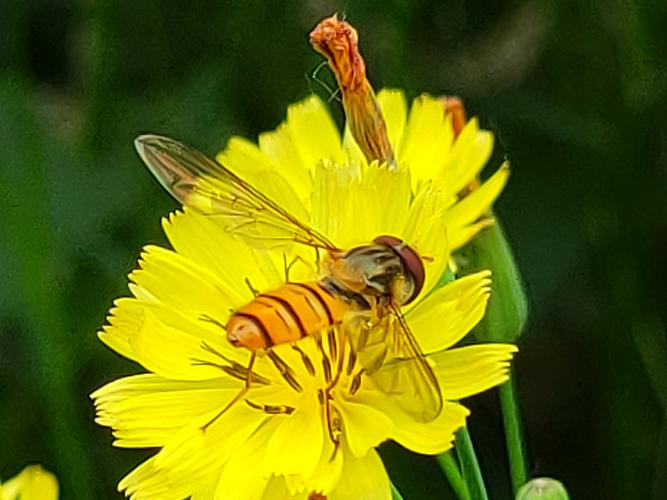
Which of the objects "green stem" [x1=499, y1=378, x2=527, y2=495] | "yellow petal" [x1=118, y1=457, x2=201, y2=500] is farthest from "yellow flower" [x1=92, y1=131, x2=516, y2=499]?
"green stem" [x1=499, y1=378, x2=527, y2=495]

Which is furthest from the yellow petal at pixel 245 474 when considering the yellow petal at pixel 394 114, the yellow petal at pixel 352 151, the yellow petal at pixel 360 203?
the yellow petal at pixel 394 114

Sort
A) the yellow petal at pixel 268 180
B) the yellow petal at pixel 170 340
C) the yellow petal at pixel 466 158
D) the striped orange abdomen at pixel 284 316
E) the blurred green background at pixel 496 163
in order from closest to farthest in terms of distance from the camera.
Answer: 1. the striped orange abdomen at pixel 284 316
2. the yellow petal at pixel 170 340
3. the yellow petal at pixel 268 180
4. the yellow petal at pixel 466 158
5. the blurred green background at pixel 496 163

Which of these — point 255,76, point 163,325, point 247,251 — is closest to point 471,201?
point 247,251

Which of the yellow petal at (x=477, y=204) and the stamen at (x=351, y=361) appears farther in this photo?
the yellow petal at (x=477, y=204)

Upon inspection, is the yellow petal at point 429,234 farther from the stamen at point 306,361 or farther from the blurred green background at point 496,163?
the blurred green background at point 496,163

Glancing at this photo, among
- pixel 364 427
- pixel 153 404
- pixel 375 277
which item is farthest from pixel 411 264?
pixel 153 404

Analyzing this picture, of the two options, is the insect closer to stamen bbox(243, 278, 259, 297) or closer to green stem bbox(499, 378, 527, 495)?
stamen bbox(243, 278, 259, 297)
